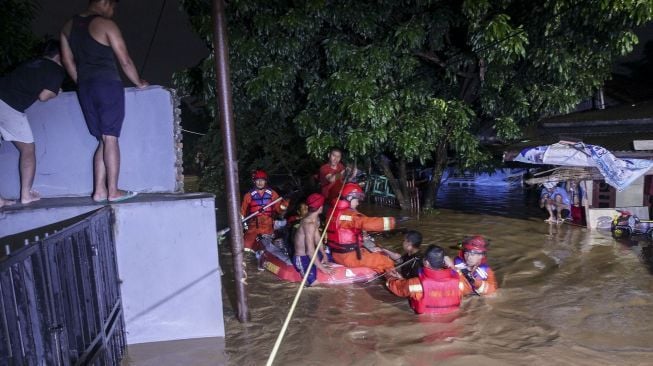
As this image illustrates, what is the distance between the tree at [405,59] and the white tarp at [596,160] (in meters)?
1.09

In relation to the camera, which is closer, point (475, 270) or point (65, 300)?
point (65, 300)

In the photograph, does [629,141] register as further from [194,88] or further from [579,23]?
[194,88]

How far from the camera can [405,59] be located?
890 centimetres

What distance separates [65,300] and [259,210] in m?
5.71

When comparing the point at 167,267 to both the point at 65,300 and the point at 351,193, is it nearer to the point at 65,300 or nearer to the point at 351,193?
the point at 65,300

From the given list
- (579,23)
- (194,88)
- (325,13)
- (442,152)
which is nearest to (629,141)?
(579,23)

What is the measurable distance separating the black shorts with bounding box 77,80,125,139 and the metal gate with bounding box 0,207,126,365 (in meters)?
0.83

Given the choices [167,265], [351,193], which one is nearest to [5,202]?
[167,265]

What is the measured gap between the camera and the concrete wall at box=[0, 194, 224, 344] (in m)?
4.03

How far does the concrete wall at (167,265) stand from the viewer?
4.03 meters

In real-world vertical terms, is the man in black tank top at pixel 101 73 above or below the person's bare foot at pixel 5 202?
above

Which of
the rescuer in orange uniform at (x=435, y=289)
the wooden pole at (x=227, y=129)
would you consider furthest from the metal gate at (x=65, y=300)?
the rescuer in orange uniform at (x=435, y=289)

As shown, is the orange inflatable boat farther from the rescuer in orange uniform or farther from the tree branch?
the tree branch

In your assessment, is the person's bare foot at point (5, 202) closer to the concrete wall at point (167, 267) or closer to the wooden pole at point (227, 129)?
the concrete wall at point (167, 267)
